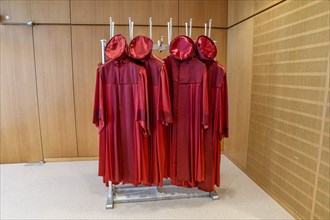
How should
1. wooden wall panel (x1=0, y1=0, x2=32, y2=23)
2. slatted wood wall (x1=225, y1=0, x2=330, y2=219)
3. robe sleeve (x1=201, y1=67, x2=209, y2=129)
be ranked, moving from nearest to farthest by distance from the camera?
slatted wood wall (x1=225, y1=0, x2=330, y2=219) < robe sleeve (x1=201, y1=67, x2=209, y2=129) < wooden wall panel (x1=0, y1=0, x2=32, y2=23)

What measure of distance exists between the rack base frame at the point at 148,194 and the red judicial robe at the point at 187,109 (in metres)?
0.27

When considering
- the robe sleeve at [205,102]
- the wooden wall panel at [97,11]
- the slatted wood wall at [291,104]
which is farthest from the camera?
the wooden wall panel at [97,11]

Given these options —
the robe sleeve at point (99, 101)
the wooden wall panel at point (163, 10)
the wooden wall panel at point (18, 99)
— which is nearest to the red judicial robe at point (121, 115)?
the robe sleeve at point (99, 101)

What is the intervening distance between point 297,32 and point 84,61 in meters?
2.68

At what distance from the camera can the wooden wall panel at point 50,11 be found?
3.22m

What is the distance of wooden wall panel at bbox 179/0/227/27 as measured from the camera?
341 cm

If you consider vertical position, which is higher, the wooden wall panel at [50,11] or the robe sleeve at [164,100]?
the wooden wall panel at [50,11]

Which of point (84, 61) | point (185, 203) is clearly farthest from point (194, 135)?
point (84, 61)

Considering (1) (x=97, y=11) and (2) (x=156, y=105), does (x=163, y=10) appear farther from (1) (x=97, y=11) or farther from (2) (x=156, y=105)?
(2) (x=156, y=105)

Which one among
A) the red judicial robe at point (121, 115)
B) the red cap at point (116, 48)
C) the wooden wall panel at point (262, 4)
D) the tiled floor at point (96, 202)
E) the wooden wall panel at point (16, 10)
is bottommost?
the tiled floor at point (96, 202)

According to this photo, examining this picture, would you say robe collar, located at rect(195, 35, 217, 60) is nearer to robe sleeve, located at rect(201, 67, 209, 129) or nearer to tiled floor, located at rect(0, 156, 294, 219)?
robe sleeve, located at rect(201, 67, 209, 129)

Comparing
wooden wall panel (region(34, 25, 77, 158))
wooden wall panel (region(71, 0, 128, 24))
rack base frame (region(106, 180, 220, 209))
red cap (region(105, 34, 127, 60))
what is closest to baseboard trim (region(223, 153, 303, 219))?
rack base frame (region(106, 180, 220, 209))

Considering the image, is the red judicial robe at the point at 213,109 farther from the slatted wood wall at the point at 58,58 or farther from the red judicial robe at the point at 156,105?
the slatted wood wall at the point at 58,58

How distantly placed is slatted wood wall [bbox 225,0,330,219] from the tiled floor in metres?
0.24
